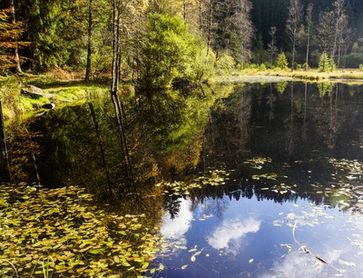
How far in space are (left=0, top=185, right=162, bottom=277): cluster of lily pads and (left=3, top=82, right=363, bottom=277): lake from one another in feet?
1.68

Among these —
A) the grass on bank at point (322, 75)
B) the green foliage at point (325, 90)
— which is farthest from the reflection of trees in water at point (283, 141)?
the grass on bank at point (322, 75)

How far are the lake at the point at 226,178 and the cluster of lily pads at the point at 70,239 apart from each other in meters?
0.51

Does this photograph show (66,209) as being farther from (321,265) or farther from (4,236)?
(321,265)

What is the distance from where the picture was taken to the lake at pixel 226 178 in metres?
7.67

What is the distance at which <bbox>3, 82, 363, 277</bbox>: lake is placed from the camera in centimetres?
767

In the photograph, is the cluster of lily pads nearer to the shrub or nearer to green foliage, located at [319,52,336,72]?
green foliage, located at [319,52,336,72]

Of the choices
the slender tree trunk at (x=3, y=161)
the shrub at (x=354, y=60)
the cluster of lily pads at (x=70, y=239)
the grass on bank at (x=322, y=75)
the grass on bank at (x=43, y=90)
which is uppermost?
the shrub at (x=354, y=60)

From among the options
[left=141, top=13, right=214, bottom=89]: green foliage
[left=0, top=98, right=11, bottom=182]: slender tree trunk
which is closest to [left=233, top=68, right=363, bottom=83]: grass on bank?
[left=141, top=13, right=214, bottom=89]: green foliage

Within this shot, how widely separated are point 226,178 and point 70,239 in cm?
561

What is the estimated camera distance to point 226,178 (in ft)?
40.5

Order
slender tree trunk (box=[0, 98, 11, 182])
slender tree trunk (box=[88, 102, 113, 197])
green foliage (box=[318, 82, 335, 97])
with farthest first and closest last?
green foliage (box=[318, 82, 335, 97]) → slender tree trunk (box=[0, 98, 11, 182]) → slender tree trunk (box=[88, 102, 113, 197])

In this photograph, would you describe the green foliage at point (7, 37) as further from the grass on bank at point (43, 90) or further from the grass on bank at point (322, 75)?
the grass on bank at point (322, 75)

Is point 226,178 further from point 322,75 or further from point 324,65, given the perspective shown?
point 324,65

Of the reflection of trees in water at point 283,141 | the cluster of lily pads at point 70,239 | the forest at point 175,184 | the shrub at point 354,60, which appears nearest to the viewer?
the cluster of lily pads at point 70,239
